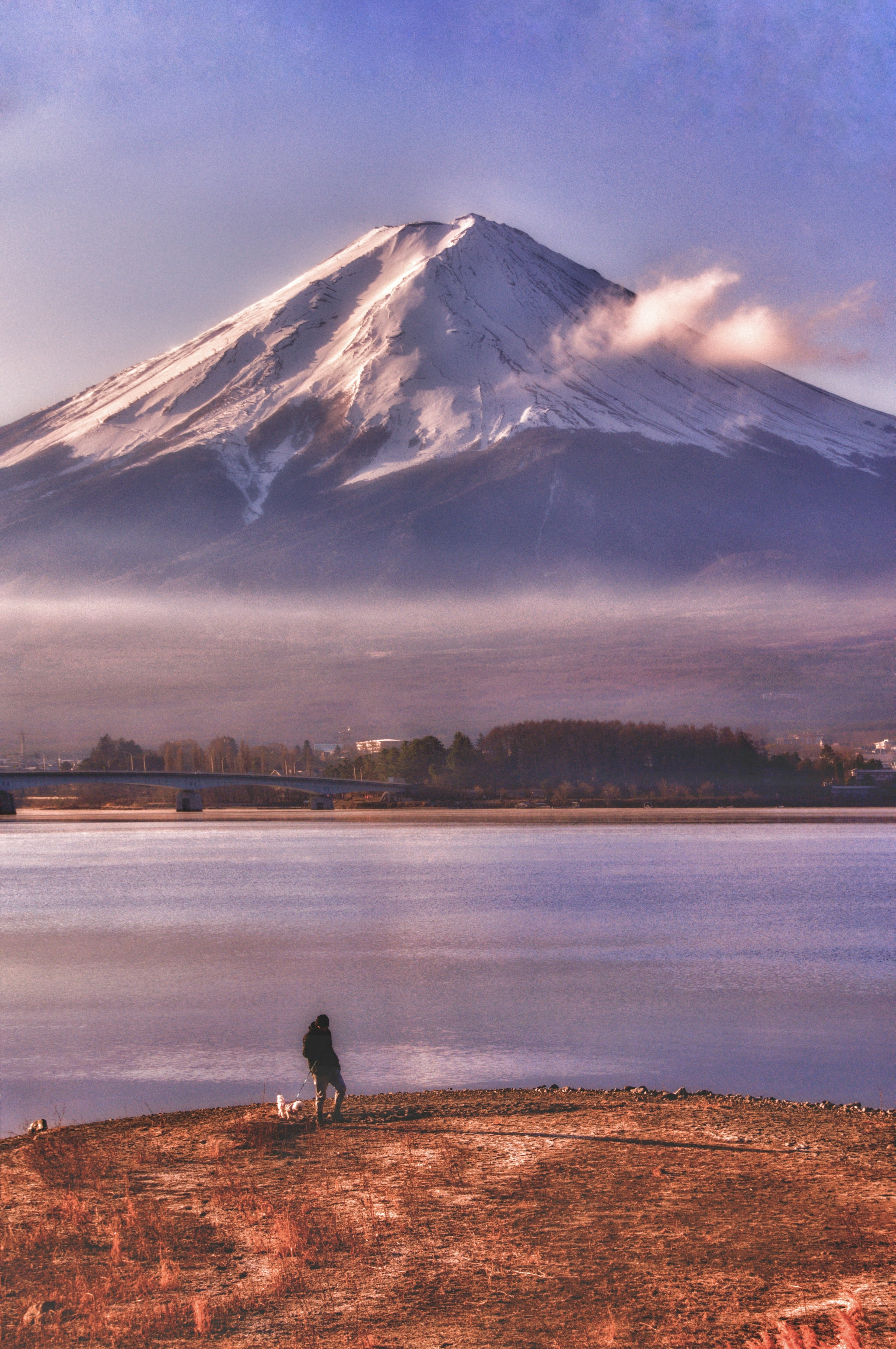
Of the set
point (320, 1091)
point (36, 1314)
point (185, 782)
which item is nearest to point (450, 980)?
point (320, 1091)

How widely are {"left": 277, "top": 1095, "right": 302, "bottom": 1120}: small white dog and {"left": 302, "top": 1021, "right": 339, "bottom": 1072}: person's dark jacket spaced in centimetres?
53

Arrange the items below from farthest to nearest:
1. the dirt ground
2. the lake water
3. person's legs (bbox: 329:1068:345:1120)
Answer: the lake water
person's legs (bbox: 329:1068:345:1120)
the dirt ground

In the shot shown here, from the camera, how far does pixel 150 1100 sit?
15.6 meters

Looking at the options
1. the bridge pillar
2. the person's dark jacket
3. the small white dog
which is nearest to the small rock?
the person's dark jacket

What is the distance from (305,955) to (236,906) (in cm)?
1432

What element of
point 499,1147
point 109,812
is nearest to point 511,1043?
point 499,1147

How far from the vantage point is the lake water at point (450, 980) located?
1688 centimetres

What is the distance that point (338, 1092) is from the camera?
13492mm

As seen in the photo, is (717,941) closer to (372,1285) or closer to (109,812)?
(372,1285)

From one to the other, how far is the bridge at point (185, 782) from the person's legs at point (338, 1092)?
104 m

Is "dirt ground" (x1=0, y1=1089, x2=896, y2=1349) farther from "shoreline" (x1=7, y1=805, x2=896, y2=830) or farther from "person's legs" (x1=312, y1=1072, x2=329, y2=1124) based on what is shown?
"shoreline" (x1=7, y1=805, x2=896, y2=830)

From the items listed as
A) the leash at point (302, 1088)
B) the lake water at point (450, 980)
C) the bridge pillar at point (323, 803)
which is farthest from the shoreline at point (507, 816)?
the leash at point (302, 1088)

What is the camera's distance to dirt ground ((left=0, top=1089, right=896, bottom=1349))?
8.06 meters

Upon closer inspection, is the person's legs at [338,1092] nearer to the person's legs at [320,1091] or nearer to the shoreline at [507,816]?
the person's legs at [320,1091]
